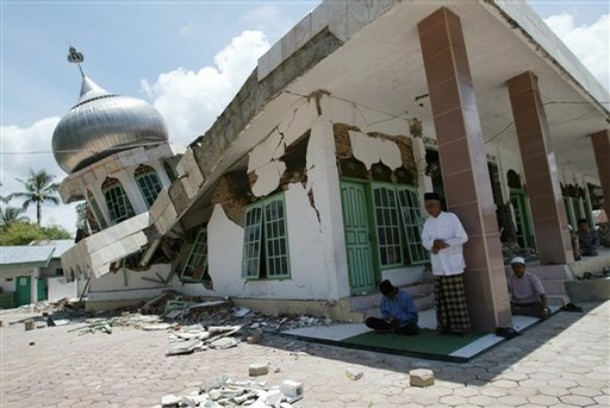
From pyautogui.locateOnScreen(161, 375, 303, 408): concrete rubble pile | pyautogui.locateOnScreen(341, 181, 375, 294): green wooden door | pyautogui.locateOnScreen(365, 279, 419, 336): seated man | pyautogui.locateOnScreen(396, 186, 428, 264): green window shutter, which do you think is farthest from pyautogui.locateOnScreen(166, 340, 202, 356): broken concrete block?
pyautogui.locateOnScreen(396, 186, 428, 264): green window shutter

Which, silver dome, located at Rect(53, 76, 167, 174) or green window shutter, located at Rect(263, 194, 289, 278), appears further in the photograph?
silver dome, located at Rect(53, 76, 167, 174)

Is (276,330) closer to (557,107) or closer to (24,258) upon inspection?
(557,107)

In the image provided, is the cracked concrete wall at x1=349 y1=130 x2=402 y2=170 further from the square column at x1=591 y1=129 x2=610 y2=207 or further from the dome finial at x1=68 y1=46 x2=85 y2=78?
the dome finial at x1=68 y1=46 x2=85 y2=78

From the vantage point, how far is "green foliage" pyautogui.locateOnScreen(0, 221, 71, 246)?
32.9 meters

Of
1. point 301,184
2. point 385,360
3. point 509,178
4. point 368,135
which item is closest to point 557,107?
point 509,178

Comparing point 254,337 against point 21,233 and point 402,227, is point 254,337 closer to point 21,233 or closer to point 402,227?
point 402,227

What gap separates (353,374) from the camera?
12.2 ft

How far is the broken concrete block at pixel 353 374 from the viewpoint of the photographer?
12.2 feet

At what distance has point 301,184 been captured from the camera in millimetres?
7352

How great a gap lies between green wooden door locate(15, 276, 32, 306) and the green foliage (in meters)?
11.4

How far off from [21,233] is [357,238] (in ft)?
120

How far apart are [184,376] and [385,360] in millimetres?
2256

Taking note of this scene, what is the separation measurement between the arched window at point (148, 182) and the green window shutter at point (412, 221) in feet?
33.2

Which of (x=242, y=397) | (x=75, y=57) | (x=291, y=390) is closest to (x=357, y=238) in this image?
(x=291, y=390)
